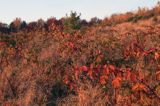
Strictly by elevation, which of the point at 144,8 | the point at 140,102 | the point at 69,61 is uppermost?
the point at 144,8

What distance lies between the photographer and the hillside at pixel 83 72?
6339mm

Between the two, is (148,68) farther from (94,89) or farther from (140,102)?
(140,102)

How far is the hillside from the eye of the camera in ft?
20.8

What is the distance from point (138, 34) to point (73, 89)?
136 inches

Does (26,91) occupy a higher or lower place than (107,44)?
lower

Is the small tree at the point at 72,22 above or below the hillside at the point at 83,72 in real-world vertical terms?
above

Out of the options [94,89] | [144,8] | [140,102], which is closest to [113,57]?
[94,89]

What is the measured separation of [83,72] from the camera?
28.6 ft

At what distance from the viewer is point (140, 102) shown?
248 inches

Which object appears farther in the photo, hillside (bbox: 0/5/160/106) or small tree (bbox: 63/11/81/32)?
small tree (bbox: 63/11/81/32)

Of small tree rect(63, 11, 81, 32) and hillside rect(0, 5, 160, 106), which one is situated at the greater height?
small tree rect(63, 11, 81, 32)

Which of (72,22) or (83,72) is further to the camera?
(72,22)

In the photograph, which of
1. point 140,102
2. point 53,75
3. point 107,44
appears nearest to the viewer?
point 140,102

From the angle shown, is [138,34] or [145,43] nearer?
[145,43]
